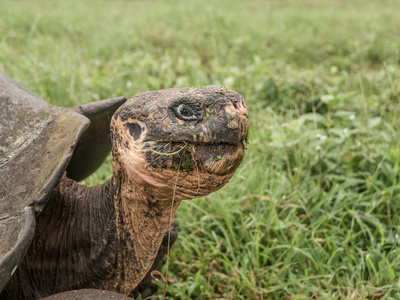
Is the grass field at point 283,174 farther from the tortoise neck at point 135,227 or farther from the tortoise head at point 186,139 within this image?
the tortoise head at point 186,139

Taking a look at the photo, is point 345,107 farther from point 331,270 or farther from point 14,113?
point 14,113

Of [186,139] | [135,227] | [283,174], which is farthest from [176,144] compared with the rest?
[283,174]

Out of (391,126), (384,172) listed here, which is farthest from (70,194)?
(391,126)

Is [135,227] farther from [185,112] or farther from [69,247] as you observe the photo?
[185,112]

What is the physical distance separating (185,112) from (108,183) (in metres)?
0.57

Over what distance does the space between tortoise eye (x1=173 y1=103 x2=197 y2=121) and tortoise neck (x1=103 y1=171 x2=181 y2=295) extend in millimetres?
292

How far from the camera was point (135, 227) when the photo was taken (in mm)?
1603

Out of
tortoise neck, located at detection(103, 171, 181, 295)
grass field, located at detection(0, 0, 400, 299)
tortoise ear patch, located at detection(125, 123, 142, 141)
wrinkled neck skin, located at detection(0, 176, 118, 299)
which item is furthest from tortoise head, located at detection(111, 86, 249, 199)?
grass field, located at detection(0, 0, 400, 299)

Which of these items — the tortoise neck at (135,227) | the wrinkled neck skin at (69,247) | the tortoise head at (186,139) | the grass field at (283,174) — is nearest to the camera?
the tortoise head at (186,139)

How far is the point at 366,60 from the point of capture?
5.45m

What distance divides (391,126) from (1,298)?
8.76 feet

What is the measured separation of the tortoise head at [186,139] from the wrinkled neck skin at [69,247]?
14.1 inches

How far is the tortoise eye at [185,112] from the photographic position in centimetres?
130

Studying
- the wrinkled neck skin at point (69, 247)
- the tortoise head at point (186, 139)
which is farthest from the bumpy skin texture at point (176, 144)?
the wrinkled neck skin at point (69, 247)
